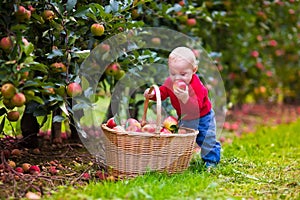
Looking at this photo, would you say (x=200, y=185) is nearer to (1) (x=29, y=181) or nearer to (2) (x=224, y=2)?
(1) (x=29, y=181)

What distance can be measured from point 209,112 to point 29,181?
4.46ft

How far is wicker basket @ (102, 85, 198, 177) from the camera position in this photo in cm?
299

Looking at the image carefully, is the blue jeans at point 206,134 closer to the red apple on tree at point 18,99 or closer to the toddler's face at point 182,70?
the toddler's face at point 182,70

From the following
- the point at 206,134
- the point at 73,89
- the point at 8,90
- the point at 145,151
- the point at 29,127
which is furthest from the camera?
the point at 29,127

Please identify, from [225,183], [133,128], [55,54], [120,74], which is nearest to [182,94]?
[133,128]

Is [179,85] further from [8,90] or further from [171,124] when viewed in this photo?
[8,90]

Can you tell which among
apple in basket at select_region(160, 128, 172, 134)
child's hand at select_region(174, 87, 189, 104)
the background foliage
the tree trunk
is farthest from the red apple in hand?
the tree trunk

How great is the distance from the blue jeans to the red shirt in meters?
0.04

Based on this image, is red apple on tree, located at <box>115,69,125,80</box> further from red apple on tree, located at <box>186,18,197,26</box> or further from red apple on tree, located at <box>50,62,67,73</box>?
red apple on tree, located at <box>186,18,197,26</box>

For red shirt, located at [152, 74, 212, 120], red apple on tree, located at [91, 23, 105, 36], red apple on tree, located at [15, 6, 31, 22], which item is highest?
red apple on tree, located at [15, 6, 31, 22]

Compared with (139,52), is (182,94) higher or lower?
lower

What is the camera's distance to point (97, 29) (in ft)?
10.5

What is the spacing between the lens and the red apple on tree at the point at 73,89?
10.3 ft

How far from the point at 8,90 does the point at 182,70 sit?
45.9 inches
